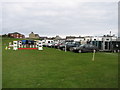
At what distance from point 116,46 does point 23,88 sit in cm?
2147

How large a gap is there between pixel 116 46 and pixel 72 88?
67.9 ft

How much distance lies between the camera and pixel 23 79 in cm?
668

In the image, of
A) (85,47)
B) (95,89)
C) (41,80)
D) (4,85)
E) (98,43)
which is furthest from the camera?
(98,43)

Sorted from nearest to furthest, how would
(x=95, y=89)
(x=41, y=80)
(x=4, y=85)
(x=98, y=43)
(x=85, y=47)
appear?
(x=95, y=89) < (x=4, y=85) < (x=41, y=80) < (x=85, y=47) < (x=98, y=43)

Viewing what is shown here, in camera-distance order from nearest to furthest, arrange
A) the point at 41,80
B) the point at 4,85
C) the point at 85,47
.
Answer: the point at 4,85, the point at 41,80, the point at 85,47

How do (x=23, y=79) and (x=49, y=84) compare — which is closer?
(x=49, y=84)

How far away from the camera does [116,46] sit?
24406 millimetres

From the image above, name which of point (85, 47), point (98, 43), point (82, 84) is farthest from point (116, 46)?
point (82, 84)

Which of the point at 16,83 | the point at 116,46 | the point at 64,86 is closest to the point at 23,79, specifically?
the point at 16,83

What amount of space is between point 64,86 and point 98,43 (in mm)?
22054

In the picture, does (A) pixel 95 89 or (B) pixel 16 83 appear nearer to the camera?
(A) pixel 95 89

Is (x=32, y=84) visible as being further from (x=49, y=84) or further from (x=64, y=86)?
(x=64, y=86)

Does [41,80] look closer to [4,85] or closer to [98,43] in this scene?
[4,85]

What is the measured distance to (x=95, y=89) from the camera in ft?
17.9
